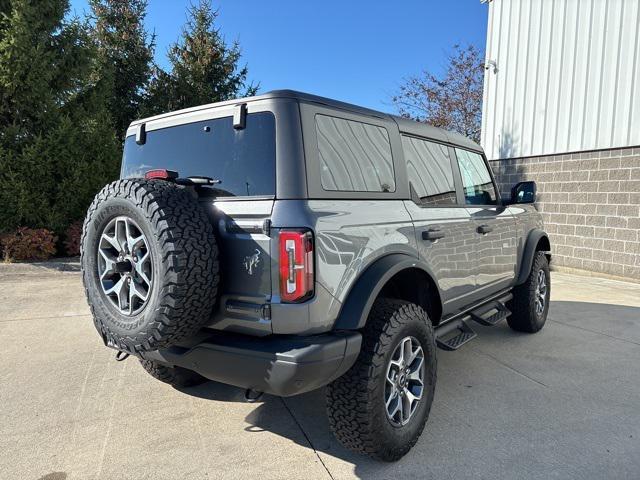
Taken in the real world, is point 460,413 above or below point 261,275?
below

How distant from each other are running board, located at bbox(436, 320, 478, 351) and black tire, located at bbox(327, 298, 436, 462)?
28.5 inches

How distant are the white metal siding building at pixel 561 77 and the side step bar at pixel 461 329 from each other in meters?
5.77

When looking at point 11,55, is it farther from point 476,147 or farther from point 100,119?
point 476,147

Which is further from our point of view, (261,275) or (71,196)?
(71,196)

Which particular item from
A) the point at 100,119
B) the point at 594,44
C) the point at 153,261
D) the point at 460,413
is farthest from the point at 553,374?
the point at 100,119

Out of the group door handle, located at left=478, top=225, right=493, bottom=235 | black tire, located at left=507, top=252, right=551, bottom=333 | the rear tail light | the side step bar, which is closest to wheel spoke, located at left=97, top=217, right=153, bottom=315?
the rear tail light

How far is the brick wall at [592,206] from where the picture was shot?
26.2 feet

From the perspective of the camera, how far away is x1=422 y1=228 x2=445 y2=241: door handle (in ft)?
9.60

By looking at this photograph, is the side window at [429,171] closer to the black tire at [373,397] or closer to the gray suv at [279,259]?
the gray suv at [279,259]

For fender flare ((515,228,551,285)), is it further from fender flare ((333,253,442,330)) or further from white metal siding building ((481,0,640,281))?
white metal siding building ((481,0,640,281))

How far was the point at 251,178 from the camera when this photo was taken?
236 cm

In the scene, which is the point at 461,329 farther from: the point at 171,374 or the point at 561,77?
the point at 561,77

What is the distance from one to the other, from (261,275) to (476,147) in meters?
2.90

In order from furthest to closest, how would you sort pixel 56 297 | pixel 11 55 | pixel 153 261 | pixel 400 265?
pixel 11 55
pixel 56 297
pixel 400 265
pixel 153 261
